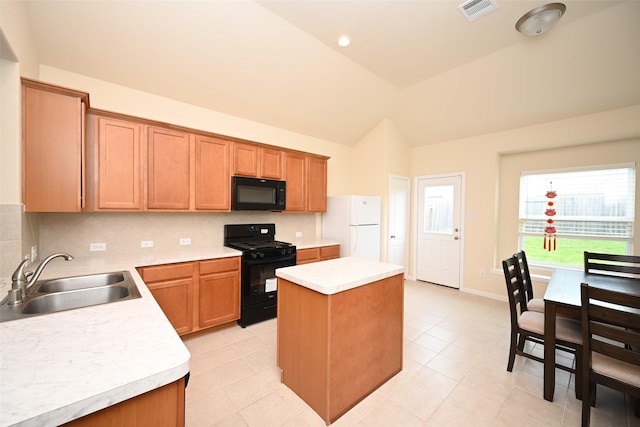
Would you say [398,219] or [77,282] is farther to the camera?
[398,219]

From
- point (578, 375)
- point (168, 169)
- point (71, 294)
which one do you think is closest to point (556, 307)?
point (578, 375)

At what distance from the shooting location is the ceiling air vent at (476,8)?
2.43 meters

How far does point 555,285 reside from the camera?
2264 millimetres

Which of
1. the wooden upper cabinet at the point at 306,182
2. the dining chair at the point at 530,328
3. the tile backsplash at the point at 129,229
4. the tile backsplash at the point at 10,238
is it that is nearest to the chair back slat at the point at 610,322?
the dining chair at the point at 530,328

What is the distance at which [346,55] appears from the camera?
3311mm

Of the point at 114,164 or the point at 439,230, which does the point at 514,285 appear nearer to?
the point at 439,230

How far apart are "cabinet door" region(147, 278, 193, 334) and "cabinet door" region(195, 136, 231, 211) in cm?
90

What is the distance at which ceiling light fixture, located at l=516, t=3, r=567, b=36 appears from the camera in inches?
95.0

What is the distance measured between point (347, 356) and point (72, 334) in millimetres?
1485

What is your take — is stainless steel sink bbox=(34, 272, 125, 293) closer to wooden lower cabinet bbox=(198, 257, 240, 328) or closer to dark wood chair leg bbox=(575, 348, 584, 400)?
wooden lower cabinet bbox=(198, 257, 240, 328)

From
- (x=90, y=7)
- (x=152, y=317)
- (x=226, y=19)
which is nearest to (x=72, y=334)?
(x=152, y=317)

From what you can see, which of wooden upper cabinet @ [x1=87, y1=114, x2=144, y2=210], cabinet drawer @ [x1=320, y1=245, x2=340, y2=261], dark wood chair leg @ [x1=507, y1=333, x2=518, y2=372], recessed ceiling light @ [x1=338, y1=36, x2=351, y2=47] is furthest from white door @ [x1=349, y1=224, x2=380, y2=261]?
wooden upper cabinet @ [x1=87, y1=114, x2=144, y2=210]

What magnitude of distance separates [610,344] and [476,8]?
293 centimetres

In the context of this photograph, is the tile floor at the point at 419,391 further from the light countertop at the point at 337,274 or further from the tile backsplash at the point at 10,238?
the tile backsplash at the point at 10,238
